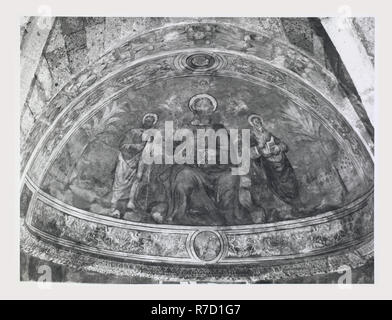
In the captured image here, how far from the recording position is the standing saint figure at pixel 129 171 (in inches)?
571

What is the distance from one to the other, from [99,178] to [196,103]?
2117mm

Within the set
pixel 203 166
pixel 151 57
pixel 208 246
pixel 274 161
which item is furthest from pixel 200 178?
pixel 151 57

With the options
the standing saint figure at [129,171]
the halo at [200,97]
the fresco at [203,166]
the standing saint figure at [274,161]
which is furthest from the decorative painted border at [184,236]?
the halo at [200,97]

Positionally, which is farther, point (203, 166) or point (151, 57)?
point (203, 166)

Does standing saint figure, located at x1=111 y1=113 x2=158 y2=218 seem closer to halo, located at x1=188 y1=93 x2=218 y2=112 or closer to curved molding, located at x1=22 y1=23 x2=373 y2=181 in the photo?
halo, located at x1=188 y1=93 x2=218 y2=112

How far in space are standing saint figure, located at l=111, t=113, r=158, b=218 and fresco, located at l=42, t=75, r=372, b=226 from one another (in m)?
0.02

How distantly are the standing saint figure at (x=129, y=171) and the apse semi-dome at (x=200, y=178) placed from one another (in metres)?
0.02

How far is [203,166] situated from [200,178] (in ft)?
0.72

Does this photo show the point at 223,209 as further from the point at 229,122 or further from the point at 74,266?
the point at 74,266

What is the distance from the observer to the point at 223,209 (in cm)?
1456

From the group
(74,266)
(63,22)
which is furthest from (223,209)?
(63,22)

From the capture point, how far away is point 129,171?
14.5 meters

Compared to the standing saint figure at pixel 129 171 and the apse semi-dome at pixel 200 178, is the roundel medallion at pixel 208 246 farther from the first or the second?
the standing saint figure at pixel 129 171

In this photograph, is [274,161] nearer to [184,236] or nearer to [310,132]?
[310,132]
